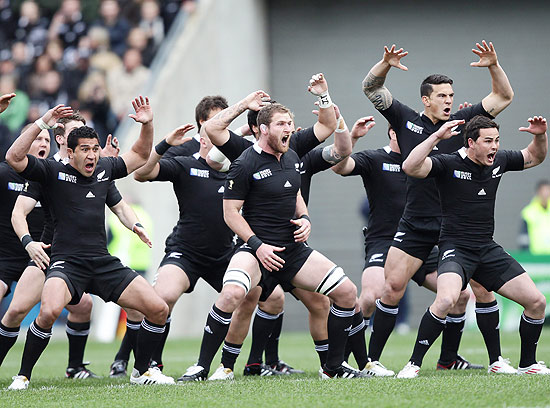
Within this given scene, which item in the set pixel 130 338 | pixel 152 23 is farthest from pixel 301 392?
pixel 152 23

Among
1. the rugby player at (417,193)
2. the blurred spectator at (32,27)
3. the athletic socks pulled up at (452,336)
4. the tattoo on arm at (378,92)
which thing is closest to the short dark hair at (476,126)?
the rugby player at (417,193)

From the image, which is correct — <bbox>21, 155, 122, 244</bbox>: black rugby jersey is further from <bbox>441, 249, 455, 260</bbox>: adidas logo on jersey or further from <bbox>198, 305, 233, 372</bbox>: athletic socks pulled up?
<bbox>441, 249, 455, 260</bbox>: adidas logo on jersey

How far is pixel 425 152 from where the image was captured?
26.6 ft

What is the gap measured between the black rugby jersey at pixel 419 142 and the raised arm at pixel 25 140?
124 inches

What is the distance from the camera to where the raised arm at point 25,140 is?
7.85 meters

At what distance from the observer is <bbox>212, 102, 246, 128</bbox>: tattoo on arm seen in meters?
8.29

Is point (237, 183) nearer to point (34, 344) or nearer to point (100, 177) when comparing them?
point (100, 177)

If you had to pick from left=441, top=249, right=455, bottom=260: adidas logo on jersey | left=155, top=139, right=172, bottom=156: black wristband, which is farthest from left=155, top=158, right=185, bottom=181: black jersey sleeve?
left=441, top=249, right=455, bottom=260: adidas logo on jersey

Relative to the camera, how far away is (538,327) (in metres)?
8.27

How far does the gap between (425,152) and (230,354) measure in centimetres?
265

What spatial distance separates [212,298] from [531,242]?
6.24 metres

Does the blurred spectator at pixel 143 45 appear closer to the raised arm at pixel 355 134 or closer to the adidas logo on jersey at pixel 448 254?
the raised arm at pixel 355 134

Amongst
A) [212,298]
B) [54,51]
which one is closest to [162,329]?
[212,298]

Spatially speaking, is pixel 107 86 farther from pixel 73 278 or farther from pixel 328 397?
pixel 328 397
